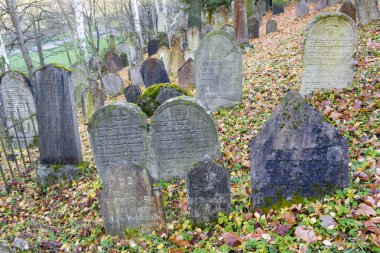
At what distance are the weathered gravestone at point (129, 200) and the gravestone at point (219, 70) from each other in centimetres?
464

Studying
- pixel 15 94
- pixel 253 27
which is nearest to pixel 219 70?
pixel 15 94

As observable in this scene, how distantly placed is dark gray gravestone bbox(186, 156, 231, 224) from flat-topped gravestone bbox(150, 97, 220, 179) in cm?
156

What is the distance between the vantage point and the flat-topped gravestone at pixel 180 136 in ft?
17.4

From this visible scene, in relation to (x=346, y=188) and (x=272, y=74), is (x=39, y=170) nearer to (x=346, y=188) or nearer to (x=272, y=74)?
(x=346, y=188)

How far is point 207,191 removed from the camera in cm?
396

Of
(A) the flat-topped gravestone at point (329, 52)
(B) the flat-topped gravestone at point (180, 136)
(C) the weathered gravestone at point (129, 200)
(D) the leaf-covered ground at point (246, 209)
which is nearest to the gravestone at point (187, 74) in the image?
(D) the leaf-covered ground at point (246, 209)

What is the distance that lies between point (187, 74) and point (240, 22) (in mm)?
4647

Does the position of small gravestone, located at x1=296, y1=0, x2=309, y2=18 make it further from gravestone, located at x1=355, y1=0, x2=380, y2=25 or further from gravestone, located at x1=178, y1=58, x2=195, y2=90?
gravestone, located at x1=178, y1=58, x2=195, y2=90

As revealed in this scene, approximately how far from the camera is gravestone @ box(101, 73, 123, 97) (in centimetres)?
1352

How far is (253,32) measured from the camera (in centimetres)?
1639

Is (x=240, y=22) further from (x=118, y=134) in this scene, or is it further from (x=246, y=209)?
(x=246, y=209)

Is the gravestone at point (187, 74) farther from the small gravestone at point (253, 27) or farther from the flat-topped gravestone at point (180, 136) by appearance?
the small gravestone at point (253, 27)

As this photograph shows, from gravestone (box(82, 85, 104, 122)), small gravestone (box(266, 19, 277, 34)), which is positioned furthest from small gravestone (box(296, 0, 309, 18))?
gravestone (box(82, 85, 104, 122))

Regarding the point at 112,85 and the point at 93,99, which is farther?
the point at 112,85
